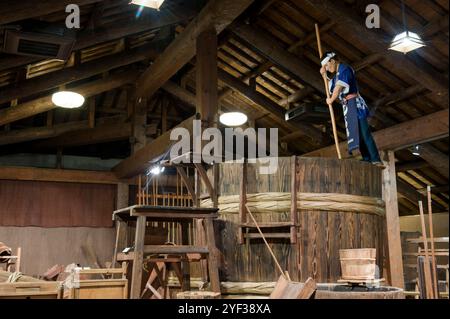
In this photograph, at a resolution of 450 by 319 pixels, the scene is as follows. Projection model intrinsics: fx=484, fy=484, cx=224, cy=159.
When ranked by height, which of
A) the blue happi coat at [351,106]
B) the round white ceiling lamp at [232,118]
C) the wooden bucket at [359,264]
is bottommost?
the wooden bucket at [359,264]

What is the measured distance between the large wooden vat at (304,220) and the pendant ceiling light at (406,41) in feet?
7.56

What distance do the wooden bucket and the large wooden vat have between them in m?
0.42

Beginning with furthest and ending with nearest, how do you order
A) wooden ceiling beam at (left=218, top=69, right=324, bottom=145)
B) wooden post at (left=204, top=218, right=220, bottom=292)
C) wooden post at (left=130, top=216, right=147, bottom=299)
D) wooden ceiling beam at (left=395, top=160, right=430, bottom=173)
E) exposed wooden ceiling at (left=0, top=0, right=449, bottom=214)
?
wooden ceiling beam at (left=395, top=160, right=430, bottom=173) < wooden ceiling beam at (left=218, top=69, right=324, bottom=145) < exposed wooden ceiling at (left=0, top=0, right=449, bottom=214) < wooden post at (left=204, top=218, right=220, bottom=292) < wooden post at (left=130, top=216, right=147, bottom=299)

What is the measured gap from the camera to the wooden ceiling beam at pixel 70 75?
876 centimetres

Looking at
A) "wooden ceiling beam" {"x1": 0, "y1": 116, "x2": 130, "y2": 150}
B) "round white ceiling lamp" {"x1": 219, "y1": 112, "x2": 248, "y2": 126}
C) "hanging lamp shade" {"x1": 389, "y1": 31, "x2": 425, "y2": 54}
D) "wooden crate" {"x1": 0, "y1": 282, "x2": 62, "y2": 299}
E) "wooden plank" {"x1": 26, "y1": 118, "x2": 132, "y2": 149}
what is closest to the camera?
"wooden crate" {"x1": 0, "y1": 282, "x2": 62, "y2": 299}

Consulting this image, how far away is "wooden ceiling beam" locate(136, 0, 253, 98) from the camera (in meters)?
7.39

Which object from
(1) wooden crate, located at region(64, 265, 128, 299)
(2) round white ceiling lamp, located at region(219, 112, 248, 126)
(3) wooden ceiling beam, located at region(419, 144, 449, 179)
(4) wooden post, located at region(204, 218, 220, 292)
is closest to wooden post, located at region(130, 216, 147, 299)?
(1) wooden crate, located at region(64, 265, 128, 299)

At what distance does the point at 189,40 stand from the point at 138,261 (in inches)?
186

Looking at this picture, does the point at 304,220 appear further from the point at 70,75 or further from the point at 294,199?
the point at 70,75

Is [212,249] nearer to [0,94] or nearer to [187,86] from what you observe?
[0,94]

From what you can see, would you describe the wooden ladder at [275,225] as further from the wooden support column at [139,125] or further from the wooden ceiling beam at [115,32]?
the wooden support column at [139,125]

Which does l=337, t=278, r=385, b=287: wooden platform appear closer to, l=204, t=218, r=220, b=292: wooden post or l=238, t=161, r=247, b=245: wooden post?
l=238, t=161, r=247, b=245: wooden post

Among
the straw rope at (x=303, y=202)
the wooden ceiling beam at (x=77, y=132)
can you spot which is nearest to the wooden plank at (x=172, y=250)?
the straw rope at (x=303, y=202)
